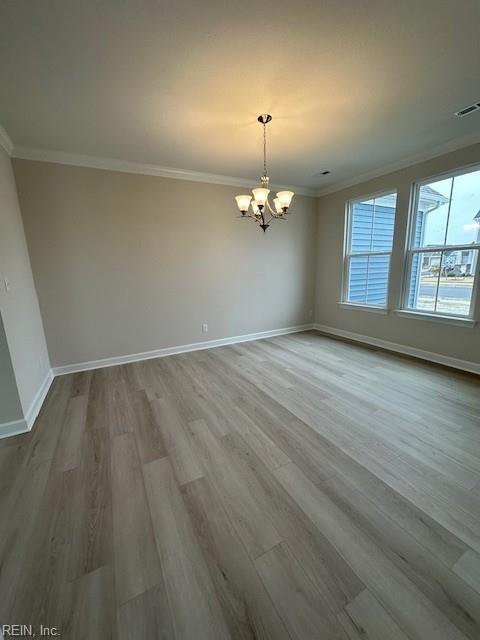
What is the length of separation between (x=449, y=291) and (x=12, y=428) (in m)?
4.97

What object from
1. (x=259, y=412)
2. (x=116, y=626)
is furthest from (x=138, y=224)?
(x=116, y=626)

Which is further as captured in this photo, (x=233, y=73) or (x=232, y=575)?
(x=233, y=73)

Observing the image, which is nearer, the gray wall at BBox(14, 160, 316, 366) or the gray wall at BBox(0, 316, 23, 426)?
the gray wall at BBox(0, 316, 23, 426)

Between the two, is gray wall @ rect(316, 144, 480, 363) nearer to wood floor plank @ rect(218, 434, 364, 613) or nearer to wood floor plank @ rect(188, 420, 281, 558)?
wood floor plank @ rect(218, 434, 364, 613)

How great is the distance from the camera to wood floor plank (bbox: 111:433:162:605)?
1.12 m

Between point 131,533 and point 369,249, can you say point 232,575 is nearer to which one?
point 131,533

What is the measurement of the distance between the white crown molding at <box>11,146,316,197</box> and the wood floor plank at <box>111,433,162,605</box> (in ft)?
11.0

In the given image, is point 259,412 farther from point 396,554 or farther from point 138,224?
point 138,224

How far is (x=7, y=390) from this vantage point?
2.10 m

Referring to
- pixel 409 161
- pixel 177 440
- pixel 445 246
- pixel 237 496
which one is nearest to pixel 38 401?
pixel 177 440

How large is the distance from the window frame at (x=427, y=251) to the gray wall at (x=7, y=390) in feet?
15.3

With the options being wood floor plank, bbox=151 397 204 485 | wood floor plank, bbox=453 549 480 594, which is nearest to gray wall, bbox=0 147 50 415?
wood floor plank, bbox=151 397 204 485

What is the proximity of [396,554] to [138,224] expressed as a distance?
3.99 m

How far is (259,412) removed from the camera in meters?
2.40
